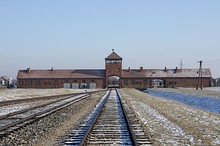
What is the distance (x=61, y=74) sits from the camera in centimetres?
9625

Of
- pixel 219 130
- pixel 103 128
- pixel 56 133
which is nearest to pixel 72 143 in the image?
pixel 56 133

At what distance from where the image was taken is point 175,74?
96.7 meters

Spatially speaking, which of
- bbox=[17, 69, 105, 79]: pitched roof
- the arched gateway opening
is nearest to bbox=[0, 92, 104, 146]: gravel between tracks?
bbox=[17, 69, 105, 79]: pitched roof

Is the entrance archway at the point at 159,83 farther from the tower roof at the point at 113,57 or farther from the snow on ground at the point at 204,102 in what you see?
the snow on ground at the point at 204,102

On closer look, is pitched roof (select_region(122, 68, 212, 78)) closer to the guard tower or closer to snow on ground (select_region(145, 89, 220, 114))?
the guard tower

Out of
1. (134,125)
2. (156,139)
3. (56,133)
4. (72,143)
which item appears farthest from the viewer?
(134,125)

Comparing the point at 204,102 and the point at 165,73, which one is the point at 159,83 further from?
the point at 204,102

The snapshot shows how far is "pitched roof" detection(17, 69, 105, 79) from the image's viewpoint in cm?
9512

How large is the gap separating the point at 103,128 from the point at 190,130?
311cm

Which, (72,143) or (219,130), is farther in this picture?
(219,130)

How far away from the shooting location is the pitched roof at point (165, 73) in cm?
9556

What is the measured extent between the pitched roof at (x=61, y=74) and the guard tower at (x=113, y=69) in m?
2.11

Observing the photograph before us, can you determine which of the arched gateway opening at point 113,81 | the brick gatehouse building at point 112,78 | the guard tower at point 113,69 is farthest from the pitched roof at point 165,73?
the arched gateway opening at point 113,81

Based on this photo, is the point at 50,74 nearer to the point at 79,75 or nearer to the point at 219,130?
the point at 79,75
